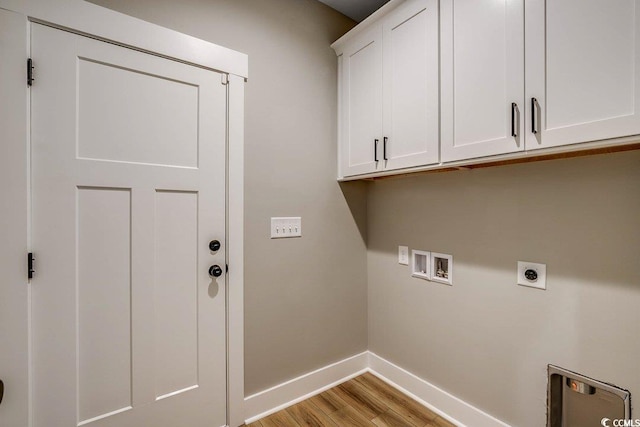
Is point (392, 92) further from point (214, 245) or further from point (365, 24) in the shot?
point (214, 245)

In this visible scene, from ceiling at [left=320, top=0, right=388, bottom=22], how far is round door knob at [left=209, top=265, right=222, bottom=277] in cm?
194

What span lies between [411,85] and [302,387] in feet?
6.64

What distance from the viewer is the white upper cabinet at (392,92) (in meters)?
1.52

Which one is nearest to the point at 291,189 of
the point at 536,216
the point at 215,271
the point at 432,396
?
the point at 215,271

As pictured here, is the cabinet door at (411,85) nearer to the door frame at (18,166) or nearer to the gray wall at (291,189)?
the gray wall at (291,189)

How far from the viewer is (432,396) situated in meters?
1.85

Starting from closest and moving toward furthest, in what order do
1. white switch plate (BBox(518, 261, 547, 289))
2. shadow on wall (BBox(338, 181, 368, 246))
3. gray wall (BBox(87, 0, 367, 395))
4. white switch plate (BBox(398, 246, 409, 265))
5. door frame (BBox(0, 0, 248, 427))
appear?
door frame (BBox(0, 0, 248, 427))
white switch plate (BBox(518, 261, 547, 289))
gray wall (BBox(87, 0, 367, 395))
white switch plate (BBox(398, 246, 409, 265))
shadow on wall (BBox(338, 181, 368, 246))

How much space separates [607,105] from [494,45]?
0.51 m

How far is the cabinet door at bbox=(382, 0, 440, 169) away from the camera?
1.50 m

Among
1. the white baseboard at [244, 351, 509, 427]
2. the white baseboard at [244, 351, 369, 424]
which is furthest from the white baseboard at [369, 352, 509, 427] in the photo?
the white baseboard at [244, 351, 369, 424]

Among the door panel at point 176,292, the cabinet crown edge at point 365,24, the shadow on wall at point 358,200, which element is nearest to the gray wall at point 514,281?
the shadow on wall at point 358,200

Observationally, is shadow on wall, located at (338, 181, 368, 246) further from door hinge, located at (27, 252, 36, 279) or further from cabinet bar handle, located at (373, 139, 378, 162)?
door hinge, located at (27, 252, 36, 279)

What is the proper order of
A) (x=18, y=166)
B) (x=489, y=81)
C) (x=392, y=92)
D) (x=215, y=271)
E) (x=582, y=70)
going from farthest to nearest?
(x=392, y=92) < (x=215, y=271) < (x=489, y=81) < (x=18, y=166) < (x=582, y=70)

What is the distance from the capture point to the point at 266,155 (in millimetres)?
1812
